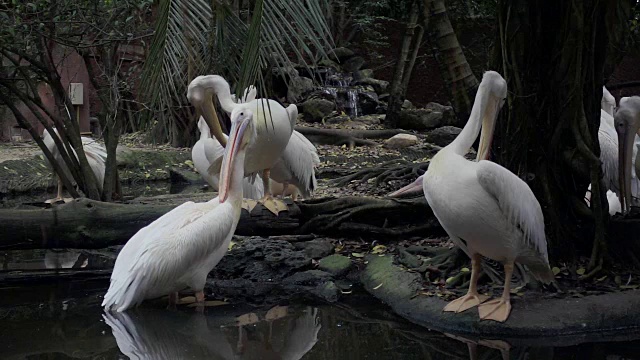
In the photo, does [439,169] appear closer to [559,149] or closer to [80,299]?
[559,149]

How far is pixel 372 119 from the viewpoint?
16.9 metres

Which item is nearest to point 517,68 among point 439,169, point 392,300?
point 439,169

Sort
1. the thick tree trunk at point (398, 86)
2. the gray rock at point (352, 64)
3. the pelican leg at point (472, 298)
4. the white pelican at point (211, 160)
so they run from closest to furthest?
the pelican leg at point (472, 298) → the white pelican at point (211, 160) → the thick tree trunk at point (398, 86) → the gray rock at point (352, 64)

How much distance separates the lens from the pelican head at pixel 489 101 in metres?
4.98

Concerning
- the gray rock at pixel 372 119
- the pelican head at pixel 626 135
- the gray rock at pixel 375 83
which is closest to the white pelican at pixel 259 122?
the pelican head at pixel 626 135

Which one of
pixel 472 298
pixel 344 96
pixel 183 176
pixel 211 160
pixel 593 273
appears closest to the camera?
pixel 472 298

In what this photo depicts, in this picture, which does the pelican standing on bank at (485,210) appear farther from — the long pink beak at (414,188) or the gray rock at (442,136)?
the gray rock at (442,136)

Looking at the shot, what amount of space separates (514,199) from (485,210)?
7.0 inches

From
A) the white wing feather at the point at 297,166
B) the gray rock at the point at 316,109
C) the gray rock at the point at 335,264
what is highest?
the white wing feather at the point at 297,166

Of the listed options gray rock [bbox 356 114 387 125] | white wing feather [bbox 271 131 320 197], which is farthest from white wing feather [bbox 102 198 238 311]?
gray rock [bbox 356 114 387 125]

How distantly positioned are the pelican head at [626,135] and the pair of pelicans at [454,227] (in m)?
1.49

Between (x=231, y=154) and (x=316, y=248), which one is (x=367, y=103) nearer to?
(x=316, y=248)

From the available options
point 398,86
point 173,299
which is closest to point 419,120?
point 398,86

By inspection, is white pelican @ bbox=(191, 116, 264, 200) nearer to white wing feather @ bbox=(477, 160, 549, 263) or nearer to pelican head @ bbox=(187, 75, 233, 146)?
pelican head @ bbox=(187, 75, 233, 146)
